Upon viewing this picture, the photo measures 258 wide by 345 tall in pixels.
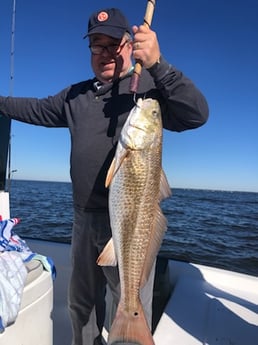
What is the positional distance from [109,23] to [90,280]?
1881 mm

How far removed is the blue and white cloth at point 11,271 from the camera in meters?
1.93

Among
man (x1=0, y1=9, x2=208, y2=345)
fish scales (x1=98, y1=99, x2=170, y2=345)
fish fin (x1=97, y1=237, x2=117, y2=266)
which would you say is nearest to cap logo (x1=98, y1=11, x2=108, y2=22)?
man (x1=0, y1=9, x2=208, y2=345)

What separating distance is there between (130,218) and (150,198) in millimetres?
163

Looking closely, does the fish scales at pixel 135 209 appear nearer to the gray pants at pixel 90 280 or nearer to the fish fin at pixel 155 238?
the fish fin at pixel 155 238

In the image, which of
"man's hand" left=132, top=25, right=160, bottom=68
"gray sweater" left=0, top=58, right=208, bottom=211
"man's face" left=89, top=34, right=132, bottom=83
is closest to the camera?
"man's hand" left=132, top=25, right=160, bottom=68

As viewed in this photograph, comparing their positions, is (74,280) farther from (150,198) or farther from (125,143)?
(125,143)

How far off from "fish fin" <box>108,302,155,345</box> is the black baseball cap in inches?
69.5

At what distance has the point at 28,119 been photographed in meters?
2.88

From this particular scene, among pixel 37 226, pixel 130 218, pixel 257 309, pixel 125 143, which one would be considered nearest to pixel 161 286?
pixel 257 309

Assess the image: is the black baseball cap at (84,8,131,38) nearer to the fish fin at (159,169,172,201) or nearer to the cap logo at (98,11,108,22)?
the cap logo at (98,11,108,22)

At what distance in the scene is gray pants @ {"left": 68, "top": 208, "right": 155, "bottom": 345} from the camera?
2.43 meters

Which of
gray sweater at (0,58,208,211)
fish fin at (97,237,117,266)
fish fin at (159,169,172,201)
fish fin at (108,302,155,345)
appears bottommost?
fish fin at (108,302,155,345)

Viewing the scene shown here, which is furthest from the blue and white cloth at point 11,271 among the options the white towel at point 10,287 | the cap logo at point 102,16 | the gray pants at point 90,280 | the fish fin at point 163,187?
the cap logo at point 102,16

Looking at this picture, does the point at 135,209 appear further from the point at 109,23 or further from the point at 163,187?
the point at 109,23
